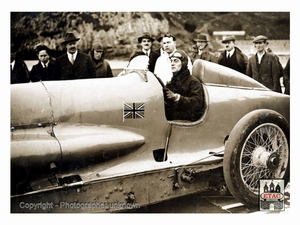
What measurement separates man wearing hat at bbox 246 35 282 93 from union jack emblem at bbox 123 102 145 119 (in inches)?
39.5

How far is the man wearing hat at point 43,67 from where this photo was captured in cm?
321

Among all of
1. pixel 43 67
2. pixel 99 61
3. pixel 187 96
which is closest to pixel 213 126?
pixel 187 96

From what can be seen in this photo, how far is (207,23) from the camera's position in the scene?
3381 mm

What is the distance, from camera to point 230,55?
3391 mm

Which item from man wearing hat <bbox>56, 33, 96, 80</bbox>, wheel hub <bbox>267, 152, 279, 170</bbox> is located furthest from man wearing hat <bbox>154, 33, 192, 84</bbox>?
wheel hub <bbox>267, 152, 279, 170</bbox>

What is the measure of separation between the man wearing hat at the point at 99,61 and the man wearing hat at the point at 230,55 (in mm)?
965

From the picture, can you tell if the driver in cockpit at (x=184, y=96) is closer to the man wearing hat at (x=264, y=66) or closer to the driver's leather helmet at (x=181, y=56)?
the driver's leather helmet at (x=181, y=56)

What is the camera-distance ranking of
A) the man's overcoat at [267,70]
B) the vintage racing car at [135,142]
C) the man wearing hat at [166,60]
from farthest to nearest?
the man's overcoat at [267,70] < the man wearing hat at [166,60] < the vintage racing car at [135,142]

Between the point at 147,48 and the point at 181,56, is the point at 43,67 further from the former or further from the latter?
the point at 181,56

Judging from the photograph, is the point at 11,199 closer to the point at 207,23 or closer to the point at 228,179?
the point at 228,179

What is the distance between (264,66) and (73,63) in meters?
1.64

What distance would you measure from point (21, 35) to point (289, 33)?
230cm

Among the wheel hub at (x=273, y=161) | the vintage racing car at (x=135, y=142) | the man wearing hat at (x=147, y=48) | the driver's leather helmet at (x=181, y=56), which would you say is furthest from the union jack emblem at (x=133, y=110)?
the wheel hub at (x=273, y=161)
